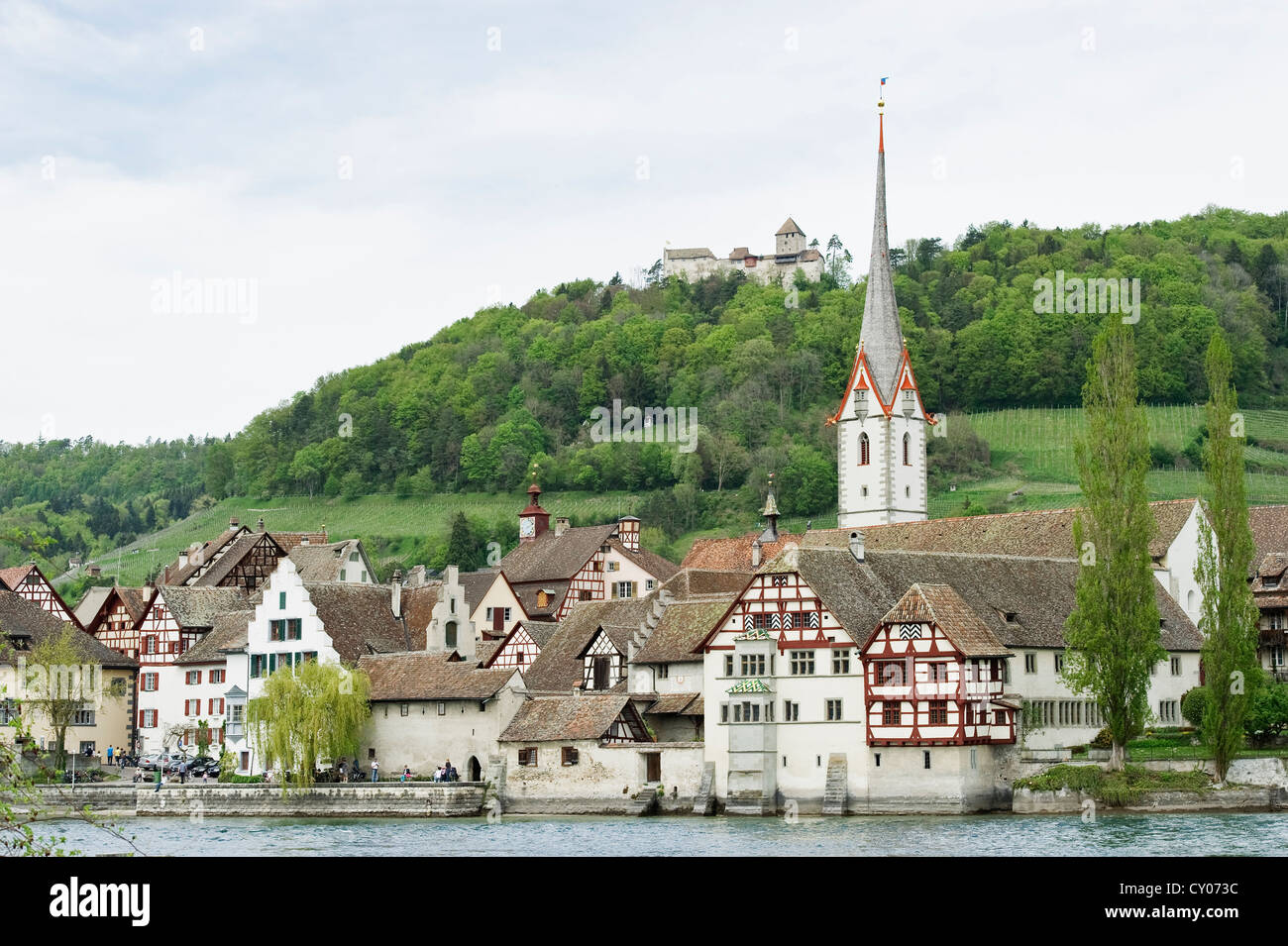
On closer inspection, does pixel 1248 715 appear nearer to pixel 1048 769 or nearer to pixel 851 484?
pixel 1048 769

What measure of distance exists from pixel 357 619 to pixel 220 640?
7.13 m

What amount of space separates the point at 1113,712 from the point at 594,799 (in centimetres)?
1750

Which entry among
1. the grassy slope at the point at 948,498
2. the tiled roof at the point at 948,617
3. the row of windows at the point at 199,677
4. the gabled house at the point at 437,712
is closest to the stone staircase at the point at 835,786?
the tiled roof at the point at 948,617

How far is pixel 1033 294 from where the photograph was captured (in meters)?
179

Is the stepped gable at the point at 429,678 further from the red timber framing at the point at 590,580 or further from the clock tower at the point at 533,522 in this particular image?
the clock tower at the point at 533,522

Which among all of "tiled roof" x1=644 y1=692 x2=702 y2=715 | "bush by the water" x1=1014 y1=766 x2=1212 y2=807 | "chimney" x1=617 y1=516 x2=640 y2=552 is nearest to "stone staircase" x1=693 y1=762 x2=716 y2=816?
"tiled roof" x1=644 y1=692 x2=702 y2=715

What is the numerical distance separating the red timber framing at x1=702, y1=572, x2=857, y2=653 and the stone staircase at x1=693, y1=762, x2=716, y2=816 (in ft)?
12.9

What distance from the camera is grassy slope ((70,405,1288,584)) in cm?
13700

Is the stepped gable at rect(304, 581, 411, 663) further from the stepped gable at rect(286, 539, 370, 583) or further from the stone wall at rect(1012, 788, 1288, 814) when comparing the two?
the stone wall at rect(1012, 788, 1288, 814)

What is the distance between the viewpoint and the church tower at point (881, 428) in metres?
110

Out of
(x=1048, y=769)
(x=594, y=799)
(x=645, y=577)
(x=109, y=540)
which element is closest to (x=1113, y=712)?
(x=1048, y=769)

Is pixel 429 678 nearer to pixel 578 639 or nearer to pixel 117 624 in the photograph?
pixel 578 639

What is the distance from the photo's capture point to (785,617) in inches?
2474
